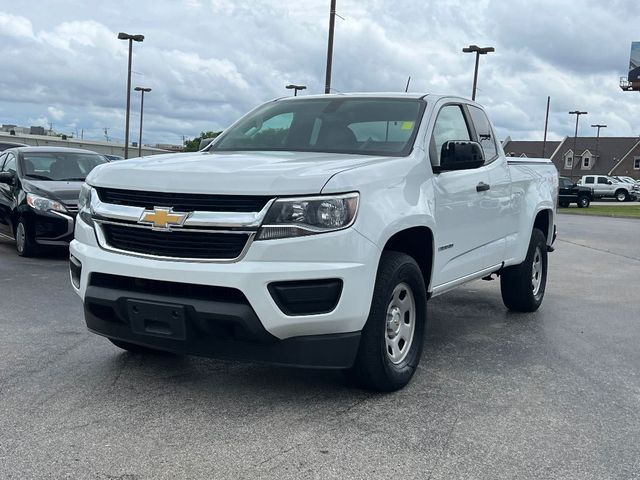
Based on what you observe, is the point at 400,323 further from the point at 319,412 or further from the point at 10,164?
the point at 10,164

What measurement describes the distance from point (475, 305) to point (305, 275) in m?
4.23

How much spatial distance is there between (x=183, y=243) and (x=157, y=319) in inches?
16.8

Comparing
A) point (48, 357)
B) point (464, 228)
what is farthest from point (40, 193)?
point (464, 228)

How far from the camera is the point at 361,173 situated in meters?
3.92

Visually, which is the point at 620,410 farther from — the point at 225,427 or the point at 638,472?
the point at 225,427

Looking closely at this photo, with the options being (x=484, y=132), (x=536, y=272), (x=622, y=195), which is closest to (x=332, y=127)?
(x=484, y=132)

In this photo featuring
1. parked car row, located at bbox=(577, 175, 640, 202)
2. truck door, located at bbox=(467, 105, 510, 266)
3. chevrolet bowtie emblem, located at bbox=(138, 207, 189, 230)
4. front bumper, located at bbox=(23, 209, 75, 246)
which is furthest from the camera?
parked car row, located at bbox=(577, 175, 640, 202)

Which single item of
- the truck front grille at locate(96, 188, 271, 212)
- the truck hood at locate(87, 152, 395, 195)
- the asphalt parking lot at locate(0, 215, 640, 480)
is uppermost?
the truck hood at locate(87, 152, 395, 195)

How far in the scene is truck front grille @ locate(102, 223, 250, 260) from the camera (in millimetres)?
3695

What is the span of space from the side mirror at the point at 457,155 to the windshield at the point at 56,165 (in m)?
7.34

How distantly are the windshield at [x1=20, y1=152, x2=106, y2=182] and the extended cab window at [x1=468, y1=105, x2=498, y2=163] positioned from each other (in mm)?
6684

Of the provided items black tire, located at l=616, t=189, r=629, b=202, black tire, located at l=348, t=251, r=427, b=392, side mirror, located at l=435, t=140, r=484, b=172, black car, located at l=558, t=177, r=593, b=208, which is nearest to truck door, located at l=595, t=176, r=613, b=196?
black tire, located at l=616, t=189, r=629, b=202

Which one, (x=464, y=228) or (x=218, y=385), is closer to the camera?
(x=218, y=385)

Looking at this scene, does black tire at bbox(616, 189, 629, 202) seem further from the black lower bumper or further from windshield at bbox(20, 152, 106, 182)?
the black lower bumper
